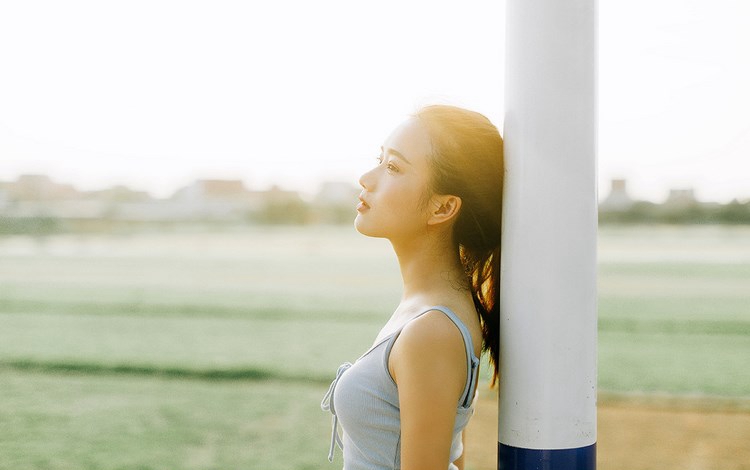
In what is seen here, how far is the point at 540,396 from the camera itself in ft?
4.64

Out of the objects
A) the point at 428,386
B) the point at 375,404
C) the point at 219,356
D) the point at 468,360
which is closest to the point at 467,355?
the point at 468,360

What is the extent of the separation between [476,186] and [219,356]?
9063mm

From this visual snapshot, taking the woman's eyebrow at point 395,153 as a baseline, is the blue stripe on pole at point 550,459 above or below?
below

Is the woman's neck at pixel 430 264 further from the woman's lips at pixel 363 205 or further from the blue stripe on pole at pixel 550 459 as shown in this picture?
the blue stripe on pole at pixel 550 459

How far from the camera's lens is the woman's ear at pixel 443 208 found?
5.37 ft

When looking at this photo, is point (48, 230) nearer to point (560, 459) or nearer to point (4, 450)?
point (4, 450)

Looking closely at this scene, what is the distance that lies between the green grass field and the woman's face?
369cm

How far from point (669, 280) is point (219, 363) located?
82.9 feet

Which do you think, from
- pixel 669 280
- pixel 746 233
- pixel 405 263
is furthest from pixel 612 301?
pixel 746 233

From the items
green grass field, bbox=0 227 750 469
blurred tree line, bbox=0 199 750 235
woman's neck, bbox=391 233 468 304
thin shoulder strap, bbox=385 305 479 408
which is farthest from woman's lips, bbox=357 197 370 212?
blurred tree line, bbox=0 199 750 235

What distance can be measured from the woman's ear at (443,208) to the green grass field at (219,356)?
3711 mm

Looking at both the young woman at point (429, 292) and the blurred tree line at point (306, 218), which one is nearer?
the young woman at point (429, 292)

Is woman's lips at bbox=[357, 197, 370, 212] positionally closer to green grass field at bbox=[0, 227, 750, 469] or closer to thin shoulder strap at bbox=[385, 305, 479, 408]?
thin shoulder strap at bbox=[385, 305, 479, 408]

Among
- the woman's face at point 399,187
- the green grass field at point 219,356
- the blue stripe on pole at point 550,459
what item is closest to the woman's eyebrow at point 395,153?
the woman's face at point 399,187
